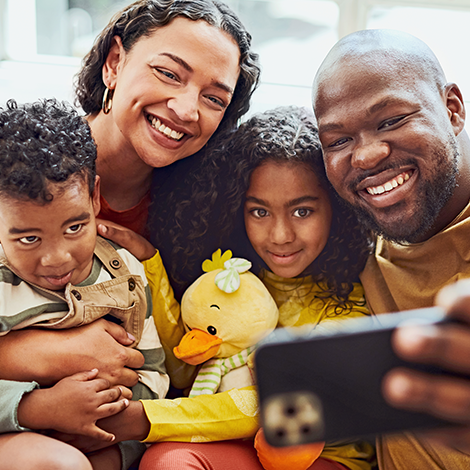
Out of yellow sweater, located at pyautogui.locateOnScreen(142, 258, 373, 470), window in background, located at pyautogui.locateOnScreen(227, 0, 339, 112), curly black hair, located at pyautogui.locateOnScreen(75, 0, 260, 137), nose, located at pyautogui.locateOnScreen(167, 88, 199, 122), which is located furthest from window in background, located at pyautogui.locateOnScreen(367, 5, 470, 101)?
yellow sweater, located at pyautogui.locateOnScreen(142, 258, 373, 470)

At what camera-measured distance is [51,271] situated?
98 centimetres

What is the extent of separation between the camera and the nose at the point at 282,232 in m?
1.16

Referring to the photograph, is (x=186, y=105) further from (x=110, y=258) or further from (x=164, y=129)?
(x=110, y=258)

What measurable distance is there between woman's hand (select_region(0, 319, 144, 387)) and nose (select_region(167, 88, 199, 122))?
529mm

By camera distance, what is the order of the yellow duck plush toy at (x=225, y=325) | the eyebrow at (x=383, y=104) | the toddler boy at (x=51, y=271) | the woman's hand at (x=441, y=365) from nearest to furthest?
the woman's hand at (x=441, y=365), the toddler boy at (x=51, y=271), the eyebrow at (x=383, y=104), the yellow duck plush toy at (x=225, y=325)

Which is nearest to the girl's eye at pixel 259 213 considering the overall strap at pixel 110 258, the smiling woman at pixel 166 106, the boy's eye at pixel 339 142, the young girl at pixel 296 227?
the young girl at pixel 296 227

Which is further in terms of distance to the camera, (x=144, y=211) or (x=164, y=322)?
(x=144, y=211)

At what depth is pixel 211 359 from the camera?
120 centimetres

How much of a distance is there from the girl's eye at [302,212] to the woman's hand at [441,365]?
0.70m

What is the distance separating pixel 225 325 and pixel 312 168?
44 cm

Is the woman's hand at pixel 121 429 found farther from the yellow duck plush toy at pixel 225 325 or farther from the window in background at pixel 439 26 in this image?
the window in background at pixel 439 26

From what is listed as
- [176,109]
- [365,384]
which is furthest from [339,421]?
[176,109]

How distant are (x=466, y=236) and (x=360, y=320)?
12.2 inches

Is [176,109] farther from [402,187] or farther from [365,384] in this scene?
[365,384]
